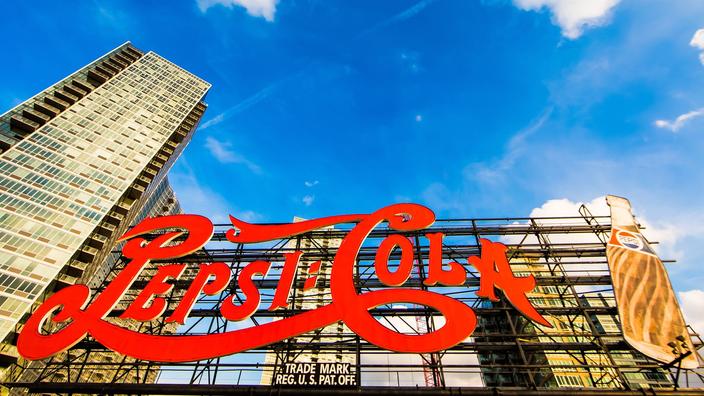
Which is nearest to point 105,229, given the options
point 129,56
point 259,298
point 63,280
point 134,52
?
point 63,280

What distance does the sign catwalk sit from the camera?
10508 millimetres

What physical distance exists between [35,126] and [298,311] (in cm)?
5093

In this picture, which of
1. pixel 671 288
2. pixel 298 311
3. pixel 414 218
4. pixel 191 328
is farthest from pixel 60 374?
pixel 671 288

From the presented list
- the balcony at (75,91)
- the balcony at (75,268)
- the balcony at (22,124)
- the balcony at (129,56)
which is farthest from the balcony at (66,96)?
the balcony at (75,268)

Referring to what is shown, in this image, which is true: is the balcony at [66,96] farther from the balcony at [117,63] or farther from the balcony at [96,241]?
the balcony at [96,241]

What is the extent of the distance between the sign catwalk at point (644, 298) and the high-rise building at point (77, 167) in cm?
4056

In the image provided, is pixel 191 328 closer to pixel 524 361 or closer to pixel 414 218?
pixel 414 218

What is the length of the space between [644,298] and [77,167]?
52.1 meters

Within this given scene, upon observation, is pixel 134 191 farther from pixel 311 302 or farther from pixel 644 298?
pixel 644 298

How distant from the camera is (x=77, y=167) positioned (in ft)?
130

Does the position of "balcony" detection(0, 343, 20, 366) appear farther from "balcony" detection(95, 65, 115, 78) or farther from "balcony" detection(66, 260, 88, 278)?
"balcony" detection(95, 65, 115, 78)

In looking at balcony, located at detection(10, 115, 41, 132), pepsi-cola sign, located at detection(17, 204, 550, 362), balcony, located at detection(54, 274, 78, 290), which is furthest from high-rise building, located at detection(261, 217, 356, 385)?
balcony, located at detection(10, 115, 41, 132)

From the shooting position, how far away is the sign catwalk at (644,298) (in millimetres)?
10508

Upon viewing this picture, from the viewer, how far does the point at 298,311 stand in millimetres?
13500
